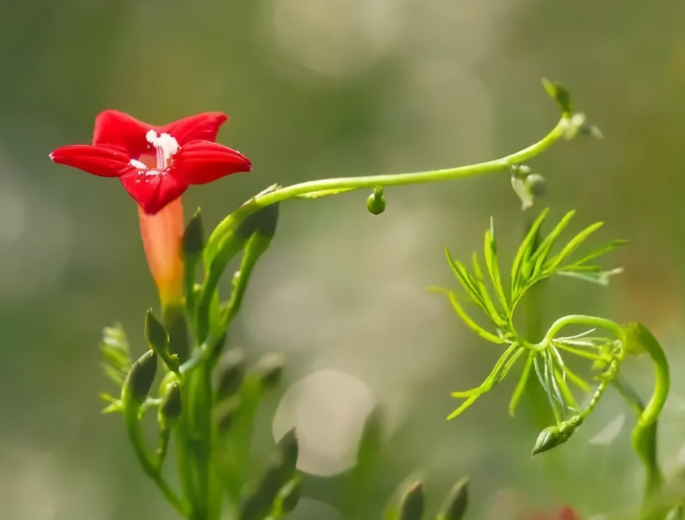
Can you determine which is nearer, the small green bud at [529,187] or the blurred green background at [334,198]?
the small green bud at [529,187]

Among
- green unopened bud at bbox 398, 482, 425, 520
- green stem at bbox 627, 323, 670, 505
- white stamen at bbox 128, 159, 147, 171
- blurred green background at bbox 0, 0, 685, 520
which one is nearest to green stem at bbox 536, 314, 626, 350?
green stem at bbox 627, 323, 670, 505

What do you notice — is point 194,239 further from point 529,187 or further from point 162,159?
point 529,187

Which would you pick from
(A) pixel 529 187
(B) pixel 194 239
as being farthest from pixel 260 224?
(A) pixel 529 187

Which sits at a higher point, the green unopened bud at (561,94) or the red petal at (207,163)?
the red petal at (207,163)

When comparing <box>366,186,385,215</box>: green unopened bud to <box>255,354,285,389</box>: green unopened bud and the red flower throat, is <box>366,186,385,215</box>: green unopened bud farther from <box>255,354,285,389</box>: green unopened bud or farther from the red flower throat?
<box>255,354,285,389</box>: green unopened bud

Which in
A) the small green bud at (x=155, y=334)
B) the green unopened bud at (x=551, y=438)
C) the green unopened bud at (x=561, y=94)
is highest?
the green unopened bud at (x=561, y=94)

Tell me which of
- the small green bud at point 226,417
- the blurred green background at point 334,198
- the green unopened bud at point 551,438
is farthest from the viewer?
the blurred green background at point 334,198

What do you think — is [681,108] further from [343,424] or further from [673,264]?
[343,424]

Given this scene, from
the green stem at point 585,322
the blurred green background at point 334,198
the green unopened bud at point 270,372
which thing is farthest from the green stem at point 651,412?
the blurred green background at point 334,198

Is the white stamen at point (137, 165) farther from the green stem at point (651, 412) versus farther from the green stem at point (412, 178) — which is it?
the green stem at point (651, 412)
